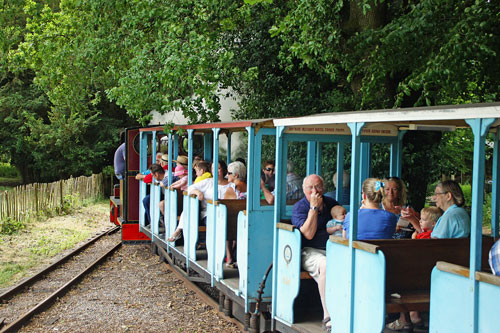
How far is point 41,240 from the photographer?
43.0 ft

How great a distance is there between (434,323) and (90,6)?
501 inches

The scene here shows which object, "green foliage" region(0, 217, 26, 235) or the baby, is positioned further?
"green foliage" region(0, 217, 26, 235)

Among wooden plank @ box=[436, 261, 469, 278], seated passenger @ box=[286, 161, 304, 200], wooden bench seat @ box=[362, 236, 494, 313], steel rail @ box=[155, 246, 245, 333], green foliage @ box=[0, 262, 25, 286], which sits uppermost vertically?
seated passenger @ box=[286, 161, 304, 200]

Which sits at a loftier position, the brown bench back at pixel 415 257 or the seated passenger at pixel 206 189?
the seated passenger at pixel 206 189

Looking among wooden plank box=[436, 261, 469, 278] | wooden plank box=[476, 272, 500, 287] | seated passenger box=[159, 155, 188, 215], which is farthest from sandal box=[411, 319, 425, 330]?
seated passenger box=[159, 155, 188, 215]

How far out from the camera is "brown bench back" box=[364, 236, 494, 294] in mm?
4418

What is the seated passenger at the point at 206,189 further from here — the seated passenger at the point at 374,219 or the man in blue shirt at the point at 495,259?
the man in blue shirt at the point at 495,259

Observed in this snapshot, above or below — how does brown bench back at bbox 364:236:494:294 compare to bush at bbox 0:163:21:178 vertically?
above

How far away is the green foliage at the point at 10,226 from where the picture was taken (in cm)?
1349

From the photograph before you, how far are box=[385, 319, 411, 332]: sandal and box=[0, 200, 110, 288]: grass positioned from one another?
6.35 meters

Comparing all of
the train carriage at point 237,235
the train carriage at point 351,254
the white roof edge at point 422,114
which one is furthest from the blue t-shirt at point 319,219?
the white roof edge at point 422,114

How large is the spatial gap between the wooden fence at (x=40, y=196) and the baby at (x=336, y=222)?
34.6ft

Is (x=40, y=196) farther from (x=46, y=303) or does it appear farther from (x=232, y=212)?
(x=232, y=212)

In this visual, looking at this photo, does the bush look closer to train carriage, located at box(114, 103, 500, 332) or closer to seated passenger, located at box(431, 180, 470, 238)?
train carriage, located at box(114, 103, 500, 332)
